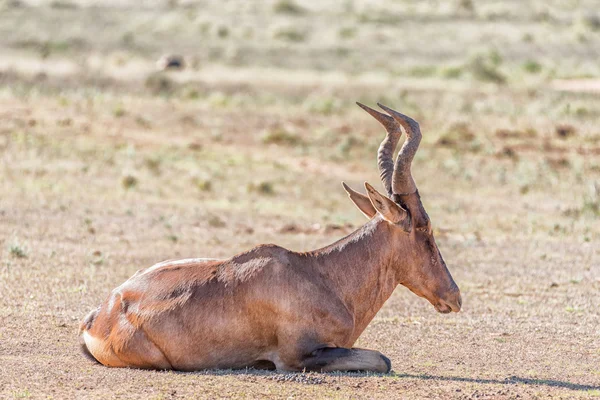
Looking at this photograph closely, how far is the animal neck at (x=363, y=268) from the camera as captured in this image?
27.5 ft

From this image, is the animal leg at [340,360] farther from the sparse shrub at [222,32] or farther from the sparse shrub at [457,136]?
the sparse shrub at [222,32]

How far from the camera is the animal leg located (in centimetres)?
786

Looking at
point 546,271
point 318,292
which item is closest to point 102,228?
point 546,271

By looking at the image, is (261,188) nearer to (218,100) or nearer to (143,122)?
(143,122)

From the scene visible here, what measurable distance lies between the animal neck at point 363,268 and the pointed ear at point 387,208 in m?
0.21

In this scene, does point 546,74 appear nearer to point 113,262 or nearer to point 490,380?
point 113,262

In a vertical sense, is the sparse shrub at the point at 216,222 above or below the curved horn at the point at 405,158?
below

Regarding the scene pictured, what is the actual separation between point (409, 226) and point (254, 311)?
1.43m

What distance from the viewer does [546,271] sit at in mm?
14570

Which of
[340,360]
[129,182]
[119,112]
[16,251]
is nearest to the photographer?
[340,360]

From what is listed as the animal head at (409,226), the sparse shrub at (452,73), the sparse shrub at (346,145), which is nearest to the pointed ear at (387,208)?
the animal head at (409,226)

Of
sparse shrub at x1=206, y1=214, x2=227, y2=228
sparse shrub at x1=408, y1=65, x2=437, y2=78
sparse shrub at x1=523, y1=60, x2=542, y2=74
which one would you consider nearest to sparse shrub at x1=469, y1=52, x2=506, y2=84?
sparse shrub at x1=408, y1=65, x2=437, y2=78

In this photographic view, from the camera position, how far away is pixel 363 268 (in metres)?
8.48

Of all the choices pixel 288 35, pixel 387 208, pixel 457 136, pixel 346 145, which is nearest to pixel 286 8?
pixel 288 35
